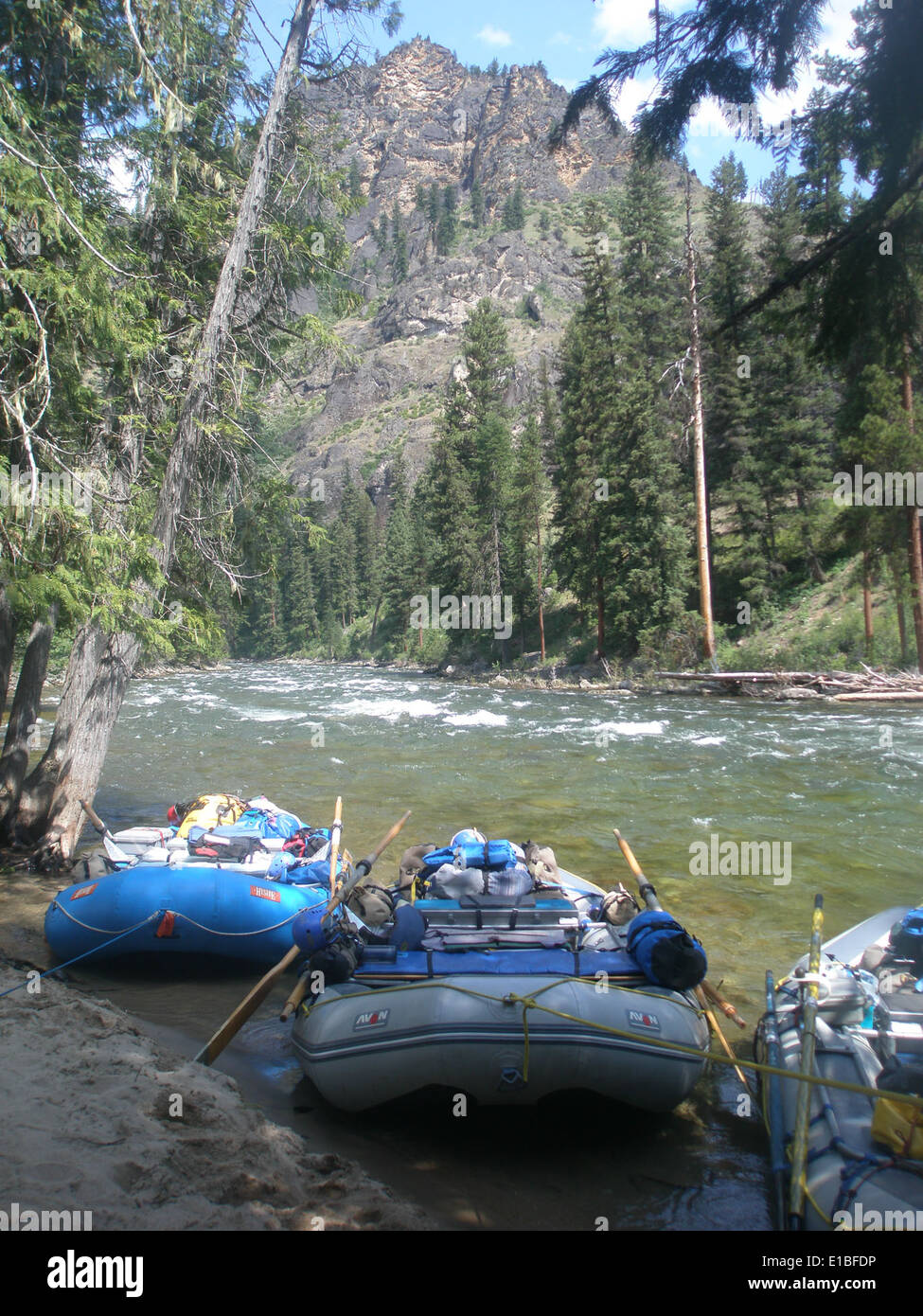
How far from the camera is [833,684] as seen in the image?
22.0 metres

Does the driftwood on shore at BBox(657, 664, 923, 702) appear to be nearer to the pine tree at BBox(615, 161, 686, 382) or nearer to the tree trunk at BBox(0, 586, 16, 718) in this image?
the pine tree at BBox(615, 161, 686, 382)

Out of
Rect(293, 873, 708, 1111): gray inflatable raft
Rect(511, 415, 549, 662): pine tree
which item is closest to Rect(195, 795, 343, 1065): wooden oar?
Rect(293, 873, 708, 1111): gray inflatable raft

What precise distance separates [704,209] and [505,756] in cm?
2747

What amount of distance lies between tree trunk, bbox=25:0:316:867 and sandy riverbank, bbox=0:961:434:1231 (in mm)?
4330

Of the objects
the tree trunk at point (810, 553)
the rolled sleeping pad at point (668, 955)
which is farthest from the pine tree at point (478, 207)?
the rolled sleeping pad at point (668, 955)

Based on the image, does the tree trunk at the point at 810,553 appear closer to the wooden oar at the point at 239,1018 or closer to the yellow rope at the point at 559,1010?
the yellow rope at the point at 559,1010

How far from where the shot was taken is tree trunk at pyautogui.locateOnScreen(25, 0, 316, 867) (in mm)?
8453

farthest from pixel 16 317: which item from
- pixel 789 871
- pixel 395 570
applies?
pixel 395 570

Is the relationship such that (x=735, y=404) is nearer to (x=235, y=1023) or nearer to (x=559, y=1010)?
(x=559, y=1010)

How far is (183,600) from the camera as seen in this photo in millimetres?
9828

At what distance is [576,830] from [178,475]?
22.0 feet

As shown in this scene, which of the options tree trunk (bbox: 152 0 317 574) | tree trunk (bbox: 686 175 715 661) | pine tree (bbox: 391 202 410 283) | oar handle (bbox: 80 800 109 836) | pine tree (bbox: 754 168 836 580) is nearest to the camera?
oar handle (bbox: 80 800 109 836)

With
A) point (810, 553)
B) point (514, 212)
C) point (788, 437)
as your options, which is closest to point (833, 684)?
point (810, 553)
